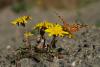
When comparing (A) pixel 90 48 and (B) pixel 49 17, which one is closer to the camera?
(A) pixel 90 48

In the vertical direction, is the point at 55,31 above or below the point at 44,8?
below

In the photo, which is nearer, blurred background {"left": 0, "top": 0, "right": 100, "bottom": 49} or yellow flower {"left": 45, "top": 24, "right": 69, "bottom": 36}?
yellow flower {"left": 45, "top": 24, "right": 69, "bottom": 36}

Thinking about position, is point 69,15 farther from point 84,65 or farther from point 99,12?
point 84,65

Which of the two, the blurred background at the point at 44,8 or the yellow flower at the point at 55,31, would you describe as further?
the blurred background at the point at 44,8

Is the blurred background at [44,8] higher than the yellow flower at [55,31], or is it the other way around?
the blurred background at [44,8]

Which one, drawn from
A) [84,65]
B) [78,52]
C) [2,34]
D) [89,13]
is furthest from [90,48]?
[89,13]

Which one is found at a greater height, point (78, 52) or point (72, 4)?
point (72, 4)

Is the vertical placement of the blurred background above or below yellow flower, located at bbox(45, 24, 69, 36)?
above

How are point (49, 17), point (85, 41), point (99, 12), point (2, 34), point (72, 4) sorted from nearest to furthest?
point (85, 41) → point (2, 34) → point (99, 12) → point (49, 17) → point (72, 4)

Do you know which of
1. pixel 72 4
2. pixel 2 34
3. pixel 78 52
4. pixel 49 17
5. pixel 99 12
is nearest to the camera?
pixel 78 52

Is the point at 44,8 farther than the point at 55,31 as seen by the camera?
Yes

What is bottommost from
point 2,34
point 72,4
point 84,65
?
point 84,65
